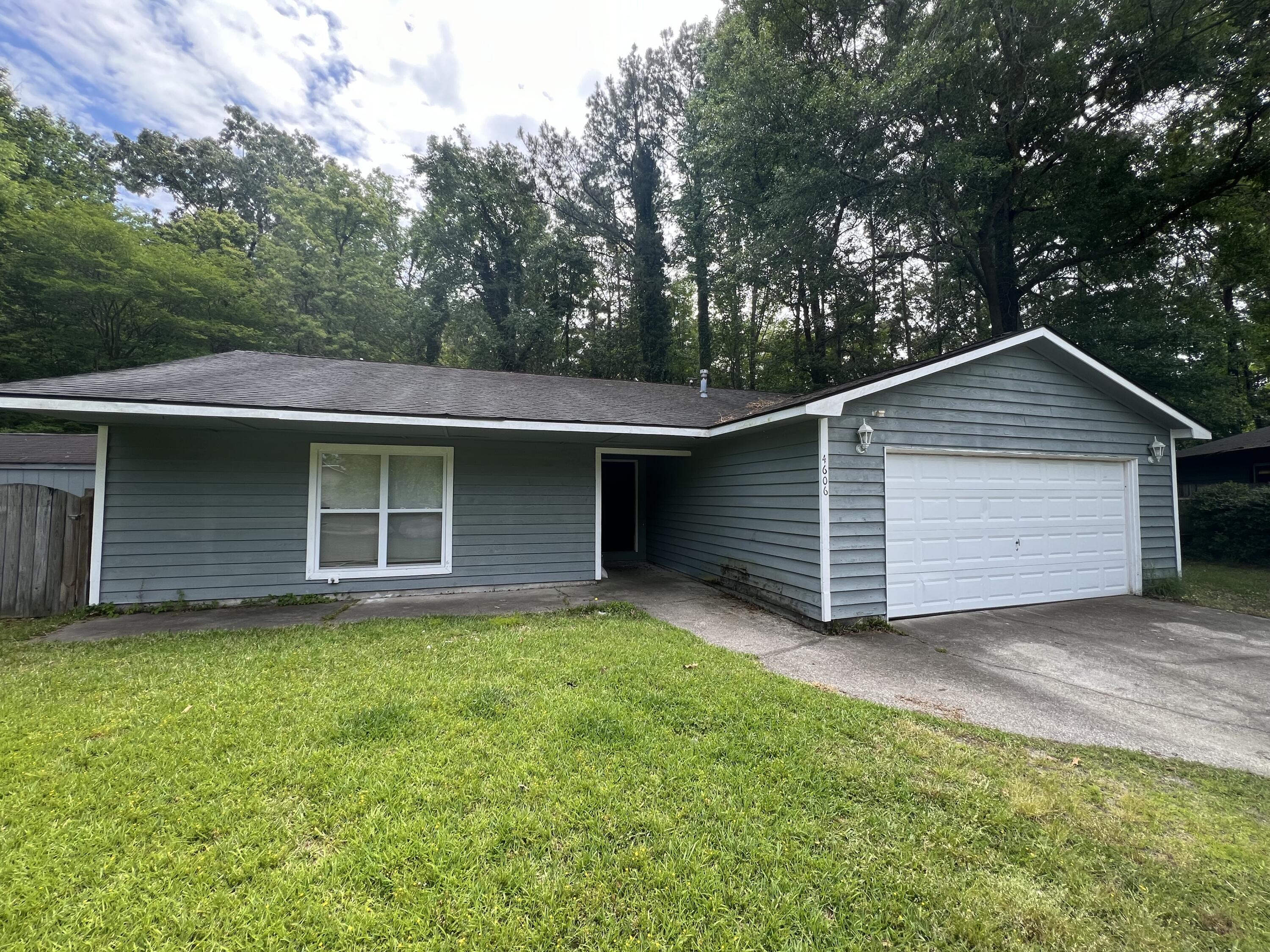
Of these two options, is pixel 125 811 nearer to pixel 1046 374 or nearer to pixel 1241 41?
pixel 1046 374

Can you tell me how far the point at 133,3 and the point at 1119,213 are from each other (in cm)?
1989

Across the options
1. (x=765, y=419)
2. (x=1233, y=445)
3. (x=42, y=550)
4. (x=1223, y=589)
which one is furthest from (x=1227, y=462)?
(x=42, y=550)

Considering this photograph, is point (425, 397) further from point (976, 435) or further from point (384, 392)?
point (976, 435)

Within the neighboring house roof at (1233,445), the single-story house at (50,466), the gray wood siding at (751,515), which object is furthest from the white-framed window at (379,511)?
the neighboring house roof at (1233,445)

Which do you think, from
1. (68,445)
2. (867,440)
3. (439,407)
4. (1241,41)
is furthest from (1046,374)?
(68,445)

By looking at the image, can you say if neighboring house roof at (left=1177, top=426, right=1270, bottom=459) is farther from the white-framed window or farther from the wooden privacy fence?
the wooden privacy fence

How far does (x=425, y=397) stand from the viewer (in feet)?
Result: 21.9

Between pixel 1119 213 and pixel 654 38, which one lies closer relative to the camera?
pixel 1119 213

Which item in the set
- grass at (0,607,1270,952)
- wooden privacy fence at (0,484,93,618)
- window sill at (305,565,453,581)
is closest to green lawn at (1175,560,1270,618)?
grass at (0,607,1270,952)

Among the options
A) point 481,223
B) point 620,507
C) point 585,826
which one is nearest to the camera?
point 585,826

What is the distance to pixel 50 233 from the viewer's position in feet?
42.3

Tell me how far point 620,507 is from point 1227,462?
53.4 feet

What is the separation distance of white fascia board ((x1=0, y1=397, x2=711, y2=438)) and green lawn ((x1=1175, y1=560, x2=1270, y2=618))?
783cm

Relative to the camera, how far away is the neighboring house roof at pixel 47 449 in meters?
9.05
